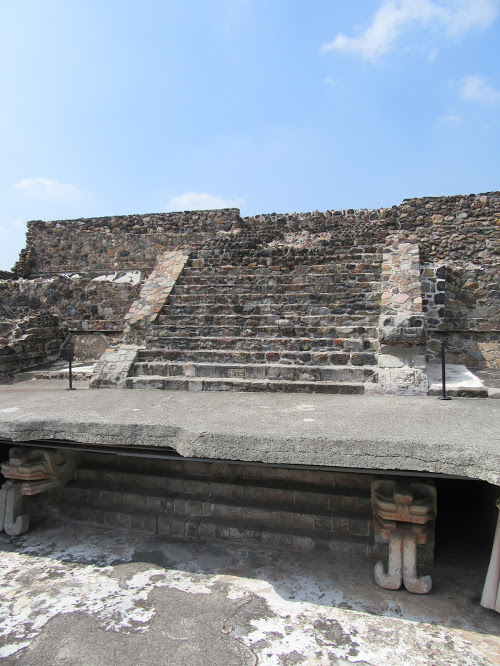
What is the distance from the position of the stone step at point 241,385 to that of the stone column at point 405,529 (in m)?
2.42

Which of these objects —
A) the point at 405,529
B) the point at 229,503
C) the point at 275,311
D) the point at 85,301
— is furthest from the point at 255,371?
the point at 85,301

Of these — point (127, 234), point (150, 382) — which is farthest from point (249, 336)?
point (127, 234)

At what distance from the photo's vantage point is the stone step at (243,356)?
6.15m

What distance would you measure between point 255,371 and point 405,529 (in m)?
3.33

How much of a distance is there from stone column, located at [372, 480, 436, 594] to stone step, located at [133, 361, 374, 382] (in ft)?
8.85

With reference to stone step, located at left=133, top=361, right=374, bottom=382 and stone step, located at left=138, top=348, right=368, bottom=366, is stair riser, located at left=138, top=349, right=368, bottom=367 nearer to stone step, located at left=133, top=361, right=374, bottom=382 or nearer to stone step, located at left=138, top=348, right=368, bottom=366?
stone step, located at left=138, top=348, right=368, bottom=366

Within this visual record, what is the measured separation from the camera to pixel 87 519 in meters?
4.20

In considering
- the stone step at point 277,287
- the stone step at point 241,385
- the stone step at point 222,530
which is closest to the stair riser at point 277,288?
the stone step at point 277,287

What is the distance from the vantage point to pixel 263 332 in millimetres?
7059

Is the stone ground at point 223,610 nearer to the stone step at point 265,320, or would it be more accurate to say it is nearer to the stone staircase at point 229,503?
the stone staircase at point 229,503

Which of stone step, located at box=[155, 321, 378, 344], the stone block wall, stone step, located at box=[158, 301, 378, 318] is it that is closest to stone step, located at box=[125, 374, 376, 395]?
stone step, located at box=[155, 321, 378, 344]

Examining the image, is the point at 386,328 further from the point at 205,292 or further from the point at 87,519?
the point at 87,519

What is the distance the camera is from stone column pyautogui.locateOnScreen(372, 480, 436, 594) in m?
3.00

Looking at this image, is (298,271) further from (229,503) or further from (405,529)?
(405,529)
